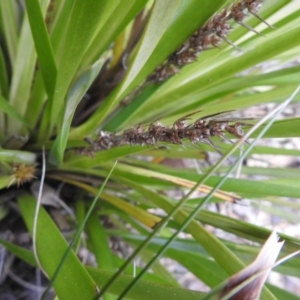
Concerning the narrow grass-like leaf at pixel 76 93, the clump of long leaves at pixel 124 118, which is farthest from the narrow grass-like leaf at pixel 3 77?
the narrow grass-like leaf at pixel 76 93

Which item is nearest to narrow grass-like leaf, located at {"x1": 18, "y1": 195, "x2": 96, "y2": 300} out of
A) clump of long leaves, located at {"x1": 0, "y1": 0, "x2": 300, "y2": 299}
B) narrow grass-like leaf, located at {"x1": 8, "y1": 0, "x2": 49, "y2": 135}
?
clump of long leaves, located at {"x1": 0, "y1": 0, "x2": 300, "y2": 299}

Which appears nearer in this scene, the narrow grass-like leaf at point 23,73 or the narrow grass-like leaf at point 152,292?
the narrow grass-like leaf at point 152,292

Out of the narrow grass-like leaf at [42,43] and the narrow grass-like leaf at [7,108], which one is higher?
the narrow grass-like leaf at [42,43]

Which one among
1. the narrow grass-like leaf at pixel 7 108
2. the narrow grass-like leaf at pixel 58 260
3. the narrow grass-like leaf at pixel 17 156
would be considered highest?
the narrow grass-like leaf at pixel 7 108

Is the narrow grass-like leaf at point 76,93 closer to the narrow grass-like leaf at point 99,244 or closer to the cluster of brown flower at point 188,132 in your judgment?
the cluster of brown flower at point 188,132

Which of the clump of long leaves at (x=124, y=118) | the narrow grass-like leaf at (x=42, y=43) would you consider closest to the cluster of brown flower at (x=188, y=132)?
the clump of long leaves at (x=124, y=118)

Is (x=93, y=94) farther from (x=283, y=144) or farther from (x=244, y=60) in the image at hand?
(x=283, y=144)

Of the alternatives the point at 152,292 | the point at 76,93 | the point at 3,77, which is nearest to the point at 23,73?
the point at 3,77

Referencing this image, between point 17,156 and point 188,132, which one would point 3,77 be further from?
point 188,132

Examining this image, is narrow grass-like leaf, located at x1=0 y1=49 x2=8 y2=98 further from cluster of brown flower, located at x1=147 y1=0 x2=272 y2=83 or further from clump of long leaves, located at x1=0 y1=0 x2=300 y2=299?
cluster of brown flower, located at x1=147 y1=0 x2=272 y2=83
